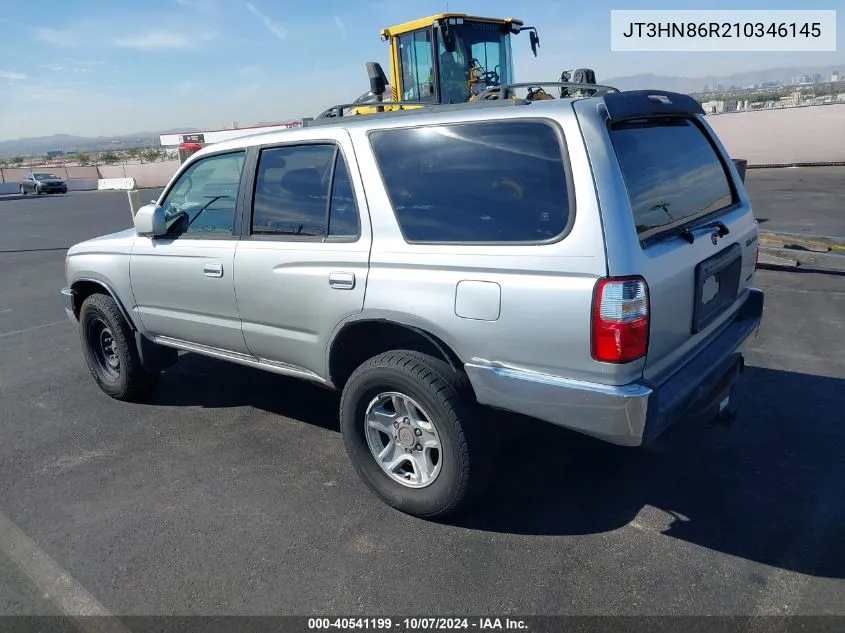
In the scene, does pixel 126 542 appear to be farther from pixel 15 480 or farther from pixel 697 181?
pixel 697 181

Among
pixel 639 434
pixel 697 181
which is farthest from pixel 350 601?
pixel 697 181

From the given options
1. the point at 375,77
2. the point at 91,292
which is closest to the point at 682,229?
the point at 91,292

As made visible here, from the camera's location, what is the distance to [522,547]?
3.04 metres

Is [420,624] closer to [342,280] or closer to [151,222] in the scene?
[342,280]

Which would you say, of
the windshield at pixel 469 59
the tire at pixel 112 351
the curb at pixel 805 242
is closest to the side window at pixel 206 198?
the tire at pixel 112 351

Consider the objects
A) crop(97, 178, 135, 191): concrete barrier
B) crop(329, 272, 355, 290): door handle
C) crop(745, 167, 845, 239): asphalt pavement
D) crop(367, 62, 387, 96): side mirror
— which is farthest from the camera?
crop(97, 178, 135, 191): concrete barrier

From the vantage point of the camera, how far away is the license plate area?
303cm

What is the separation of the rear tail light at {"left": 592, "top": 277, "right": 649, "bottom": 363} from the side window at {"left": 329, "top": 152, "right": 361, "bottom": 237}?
52.1 inches

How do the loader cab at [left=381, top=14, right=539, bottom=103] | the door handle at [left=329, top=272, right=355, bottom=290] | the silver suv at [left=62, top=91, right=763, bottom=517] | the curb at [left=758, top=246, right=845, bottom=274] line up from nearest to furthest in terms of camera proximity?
the silver suv at [left=62, top=91, right=763, bottom=517] → the door handle at [left=329, top=272, right=355, bottom=290] → the curb at [left=758, top=246, right=845, bottom=274] → the loader cab at [left=381, top=14, right=539, bottom=103]

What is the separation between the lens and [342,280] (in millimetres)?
3342

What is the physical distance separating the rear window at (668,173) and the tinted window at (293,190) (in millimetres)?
1529

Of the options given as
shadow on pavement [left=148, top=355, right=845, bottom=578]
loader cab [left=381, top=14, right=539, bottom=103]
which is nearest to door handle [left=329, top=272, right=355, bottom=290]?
shadow on pavement [left=148, top=355, right=845, bottom=578]

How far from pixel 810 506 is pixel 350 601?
2221 mm

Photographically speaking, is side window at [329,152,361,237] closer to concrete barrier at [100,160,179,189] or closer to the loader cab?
the loader cab
